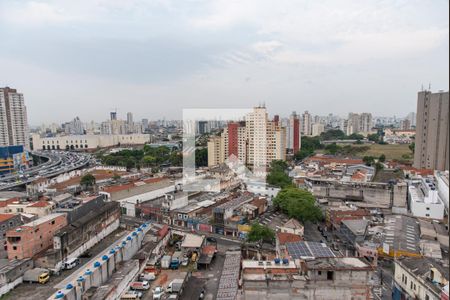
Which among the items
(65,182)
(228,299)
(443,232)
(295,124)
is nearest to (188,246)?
(228,299)

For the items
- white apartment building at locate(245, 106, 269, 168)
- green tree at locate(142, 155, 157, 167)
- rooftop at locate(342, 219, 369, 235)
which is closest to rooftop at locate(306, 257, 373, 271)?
rooftop at locate(342, 219, 369, 235)

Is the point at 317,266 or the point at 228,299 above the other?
the point at 317,266

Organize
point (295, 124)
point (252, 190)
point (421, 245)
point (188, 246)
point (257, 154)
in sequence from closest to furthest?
point (421, 245) → point (188, 246) → point (252, 190) → point (257, 154) → point (295, 124)

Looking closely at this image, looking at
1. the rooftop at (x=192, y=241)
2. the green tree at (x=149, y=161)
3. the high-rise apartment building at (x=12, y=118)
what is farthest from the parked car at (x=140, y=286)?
the high-rise apartment building at (x=12, y=118)

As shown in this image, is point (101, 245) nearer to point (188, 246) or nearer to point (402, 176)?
point (188, 246)

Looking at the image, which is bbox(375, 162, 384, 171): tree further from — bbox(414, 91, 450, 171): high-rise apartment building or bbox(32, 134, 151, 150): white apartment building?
bbox(32, 134, 151, 150): white apartment building

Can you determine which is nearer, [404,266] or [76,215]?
[404,266]

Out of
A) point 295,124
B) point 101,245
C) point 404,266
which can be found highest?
point 295,124
